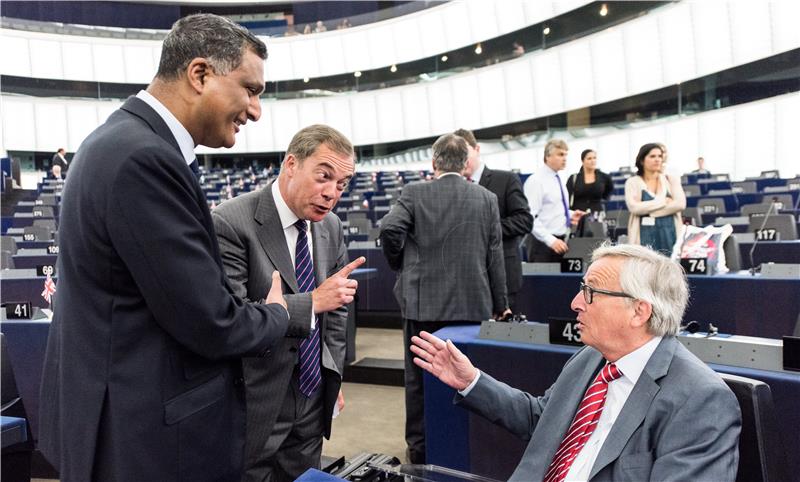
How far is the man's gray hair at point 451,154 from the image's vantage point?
272 cm

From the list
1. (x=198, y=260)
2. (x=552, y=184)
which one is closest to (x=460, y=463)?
(x=198, y=260)

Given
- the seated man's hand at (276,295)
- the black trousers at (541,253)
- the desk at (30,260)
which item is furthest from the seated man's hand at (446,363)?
the desk at (30,260)

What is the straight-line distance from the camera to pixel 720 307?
10.2 ft

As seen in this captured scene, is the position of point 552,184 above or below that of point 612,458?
above

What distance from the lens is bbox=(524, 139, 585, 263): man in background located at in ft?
13.4

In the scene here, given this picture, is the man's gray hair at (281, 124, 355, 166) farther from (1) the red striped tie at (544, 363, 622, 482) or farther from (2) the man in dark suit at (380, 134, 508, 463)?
(2) the man in dark suit at (380, 134, 508, 463)

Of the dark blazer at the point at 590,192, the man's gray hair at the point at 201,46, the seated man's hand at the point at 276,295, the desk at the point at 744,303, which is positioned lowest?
the desk at the point at 744,303

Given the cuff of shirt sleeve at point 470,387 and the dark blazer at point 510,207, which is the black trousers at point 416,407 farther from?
the cuff of shirt sleeve at point 470,387

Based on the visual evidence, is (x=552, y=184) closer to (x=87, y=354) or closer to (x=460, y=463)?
(x=460, y=463)

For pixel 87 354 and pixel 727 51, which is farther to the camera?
pixel 727 51

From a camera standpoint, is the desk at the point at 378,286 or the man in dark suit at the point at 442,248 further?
the desk at the point at 378,286

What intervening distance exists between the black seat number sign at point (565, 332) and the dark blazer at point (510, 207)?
134cm

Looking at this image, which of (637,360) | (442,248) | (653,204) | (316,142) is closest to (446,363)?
(637,360)

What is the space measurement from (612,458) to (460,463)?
1078 mm
